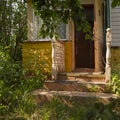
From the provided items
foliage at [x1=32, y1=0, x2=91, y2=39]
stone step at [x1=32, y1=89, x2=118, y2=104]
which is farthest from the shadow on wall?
foliage at [x1=32, y1=0, x2=91, y2=39]

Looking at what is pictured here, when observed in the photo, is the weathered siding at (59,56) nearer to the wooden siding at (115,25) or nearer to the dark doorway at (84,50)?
the dark doorway at (84,50)

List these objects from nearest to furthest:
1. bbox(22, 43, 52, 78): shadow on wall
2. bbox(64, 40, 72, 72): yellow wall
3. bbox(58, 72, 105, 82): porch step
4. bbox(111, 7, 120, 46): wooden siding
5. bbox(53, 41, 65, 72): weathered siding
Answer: bbox(58, 72, 105, 82): porch step, bbox(53, 41, 65, 72): weathered siding, bbox(22, 43, 52, 78): shadow on wall, bbox(64, 40, 72, 72): yellow wall, bbox(111, 7, 120, 46): wooden siding

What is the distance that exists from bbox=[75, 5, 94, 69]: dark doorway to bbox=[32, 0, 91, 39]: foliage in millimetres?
5739

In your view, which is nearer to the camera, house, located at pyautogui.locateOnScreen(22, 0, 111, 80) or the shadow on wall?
house, located at pyautogui.locateOnScreen(22, 0, 111, 80)

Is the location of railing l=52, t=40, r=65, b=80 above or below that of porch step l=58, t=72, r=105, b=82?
above

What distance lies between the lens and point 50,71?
32.8 ft

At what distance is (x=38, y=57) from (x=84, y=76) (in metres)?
1.82

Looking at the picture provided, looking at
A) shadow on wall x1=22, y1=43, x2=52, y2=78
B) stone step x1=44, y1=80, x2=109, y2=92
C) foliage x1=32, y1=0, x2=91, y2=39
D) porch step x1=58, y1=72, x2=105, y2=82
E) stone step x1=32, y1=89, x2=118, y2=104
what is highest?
foliage x1=32, y1=0, x2=91, y2=39

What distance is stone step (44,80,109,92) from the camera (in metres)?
8.88

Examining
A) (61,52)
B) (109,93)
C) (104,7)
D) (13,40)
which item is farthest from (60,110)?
(13,40)

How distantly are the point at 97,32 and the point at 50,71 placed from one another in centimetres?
213

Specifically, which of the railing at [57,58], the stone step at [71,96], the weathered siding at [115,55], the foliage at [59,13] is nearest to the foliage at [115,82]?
the stone step at [71,96]

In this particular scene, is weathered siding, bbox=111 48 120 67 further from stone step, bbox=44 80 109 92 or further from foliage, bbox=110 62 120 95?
stone step, bbox=44 80 109 92

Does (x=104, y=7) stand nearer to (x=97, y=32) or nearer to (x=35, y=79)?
(x=97, y=32)
